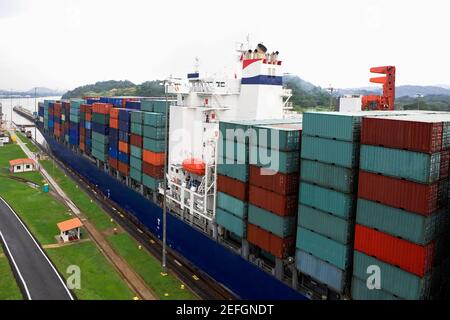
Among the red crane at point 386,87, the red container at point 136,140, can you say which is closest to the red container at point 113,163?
the red container at point 136,140

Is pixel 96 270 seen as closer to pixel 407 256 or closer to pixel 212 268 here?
pixel 212 268

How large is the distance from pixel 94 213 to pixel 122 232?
25.6 feet

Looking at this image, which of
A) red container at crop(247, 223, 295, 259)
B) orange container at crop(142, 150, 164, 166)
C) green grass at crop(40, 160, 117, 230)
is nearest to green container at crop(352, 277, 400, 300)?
red container at crop(247, 223, 295, 259)

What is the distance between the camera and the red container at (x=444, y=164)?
17.9 meters

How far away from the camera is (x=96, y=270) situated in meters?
31.0

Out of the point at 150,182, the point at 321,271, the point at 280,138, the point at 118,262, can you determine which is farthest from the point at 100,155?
the point at 321,271

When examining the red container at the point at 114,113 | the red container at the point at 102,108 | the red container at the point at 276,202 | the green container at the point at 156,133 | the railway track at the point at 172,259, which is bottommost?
the railway track at the point at 172,259

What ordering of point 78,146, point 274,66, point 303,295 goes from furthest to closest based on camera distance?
point 78,146 → point 274,66 → point 303,295

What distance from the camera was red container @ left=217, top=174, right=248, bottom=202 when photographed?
1035 inches

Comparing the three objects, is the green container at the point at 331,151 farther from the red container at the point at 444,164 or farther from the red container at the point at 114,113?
the red container at the point at 114,113

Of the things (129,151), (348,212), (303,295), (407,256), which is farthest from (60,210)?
(407,256)

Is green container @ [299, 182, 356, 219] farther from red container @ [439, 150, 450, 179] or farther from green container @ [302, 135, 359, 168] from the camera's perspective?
red container @ [439, 150, 450, 179]

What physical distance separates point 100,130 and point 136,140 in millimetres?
12682

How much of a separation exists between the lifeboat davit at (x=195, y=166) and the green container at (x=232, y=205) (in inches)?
175
